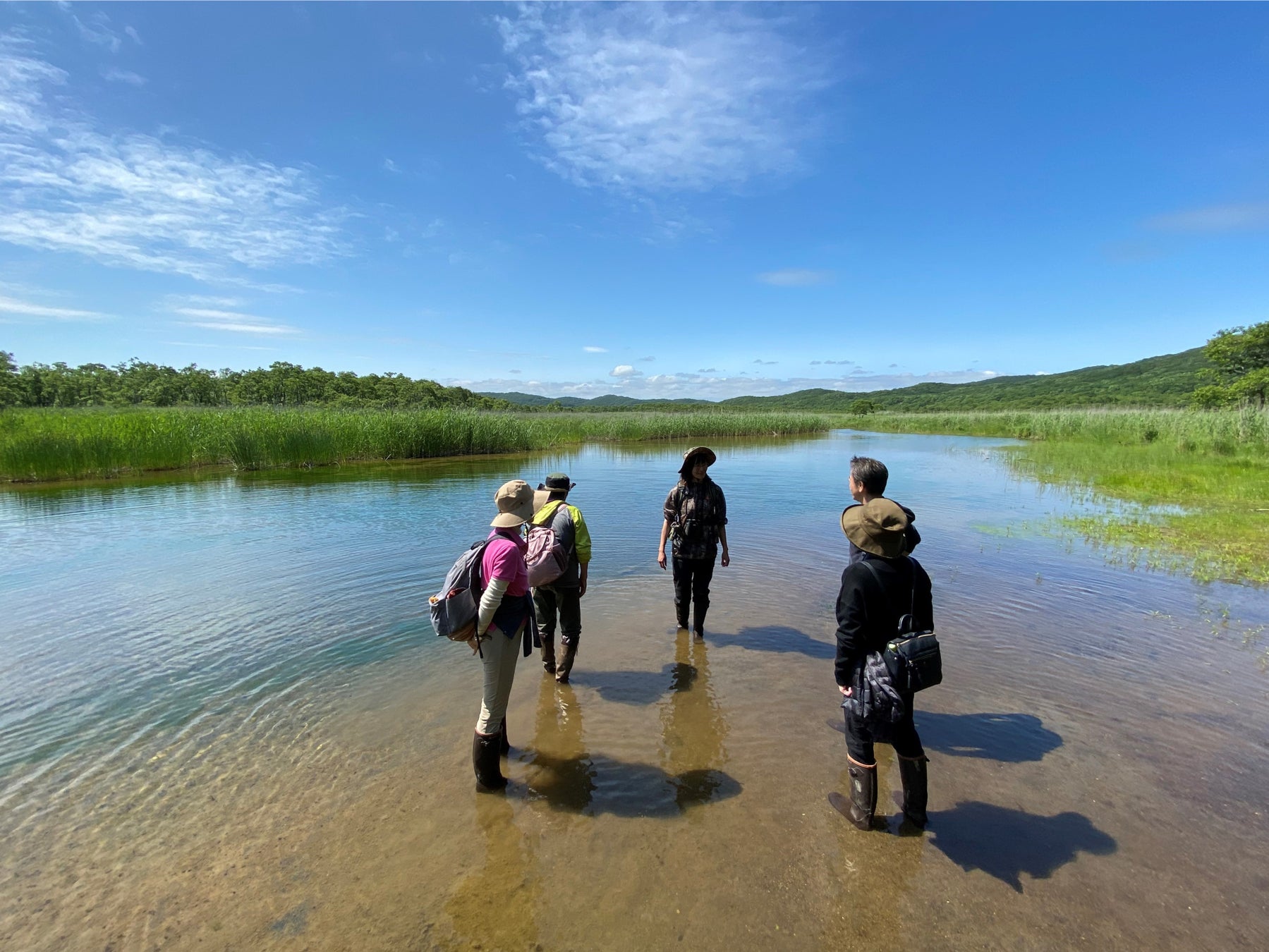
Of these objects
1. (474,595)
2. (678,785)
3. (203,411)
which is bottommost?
(678,785)

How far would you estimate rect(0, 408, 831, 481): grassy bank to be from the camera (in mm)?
17391

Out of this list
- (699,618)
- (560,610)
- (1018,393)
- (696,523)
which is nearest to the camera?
(560,610)

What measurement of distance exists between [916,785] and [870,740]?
0.46m

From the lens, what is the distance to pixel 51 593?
739cm

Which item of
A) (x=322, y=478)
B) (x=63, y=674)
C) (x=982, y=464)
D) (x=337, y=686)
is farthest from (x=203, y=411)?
(x=982, y=464)

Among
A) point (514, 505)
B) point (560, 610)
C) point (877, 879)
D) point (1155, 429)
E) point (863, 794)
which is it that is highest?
point (514, 505)

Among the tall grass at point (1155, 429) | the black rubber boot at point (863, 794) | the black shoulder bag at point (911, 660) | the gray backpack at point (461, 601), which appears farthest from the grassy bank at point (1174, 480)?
the gray backpack at point (461, 601)

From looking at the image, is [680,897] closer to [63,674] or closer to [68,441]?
[63,674]

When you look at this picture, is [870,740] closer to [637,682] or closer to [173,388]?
[637,682]

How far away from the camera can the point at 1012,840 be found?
10.7 feet

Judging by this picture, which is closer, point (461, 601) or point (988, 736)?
point (461, 601)

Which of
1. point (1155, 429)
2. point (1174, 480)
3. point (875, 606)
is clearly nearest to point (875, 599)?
point (875, 606)

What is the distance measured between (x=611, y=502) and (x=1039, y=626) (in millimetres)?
10060

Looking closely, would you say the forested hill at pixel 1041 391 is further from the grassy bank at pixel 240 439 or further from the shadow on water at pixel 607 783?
the shadow on water at pixel 607 783
